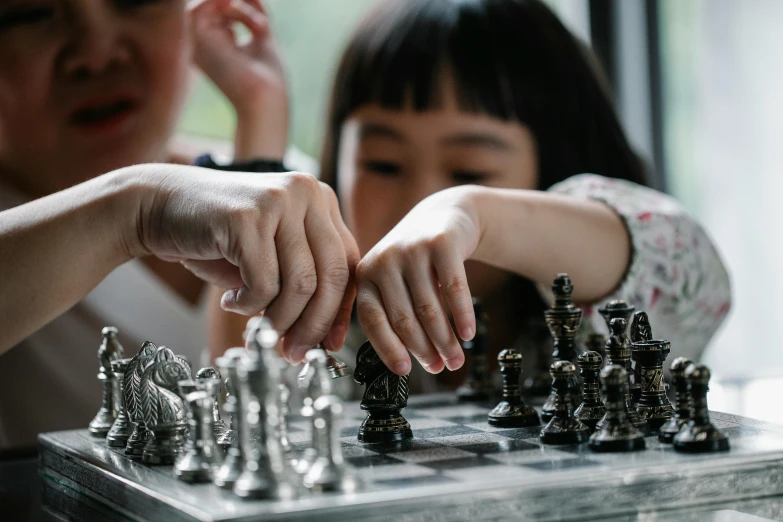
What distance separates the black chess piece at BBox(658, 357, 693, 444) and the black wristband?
3.44ft

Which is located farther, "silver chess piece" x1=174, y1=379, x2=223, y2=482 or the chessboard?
"silver chess piece" x1=174, y1=379, x2=223, y2=482

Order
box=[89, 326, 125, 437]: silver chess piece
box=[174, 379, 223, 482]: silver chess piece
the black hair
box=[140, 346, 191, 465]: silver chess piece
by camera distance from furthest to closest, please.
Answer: the black hair < box=[89, 326, 125, 437]: silver chess piece < box=[140, 346, 191, 465]: silver chess piece < box=[174, 379, 223, 482]: silver chess piece

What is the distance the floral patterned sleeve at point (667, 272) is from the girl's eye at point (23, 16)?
3.61 ft

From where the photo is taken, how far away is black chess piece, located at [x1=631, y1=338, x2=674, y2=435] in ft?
3.63

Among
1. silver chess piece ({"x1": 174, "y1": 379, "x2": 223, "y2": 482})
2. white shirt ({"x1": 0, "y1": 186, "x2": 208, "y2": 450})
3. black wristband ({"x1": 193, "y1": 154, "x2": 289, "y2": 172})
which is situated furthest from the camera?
white shirt ({"x1": 0, "y1": 186, "x2": 208, "y2": 450})

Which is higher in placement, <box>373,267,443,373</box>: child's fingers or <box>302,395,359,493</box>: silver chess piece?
<box>373,267,443,373</box>: child's fingers

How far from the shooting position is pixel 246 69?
2.10 meters

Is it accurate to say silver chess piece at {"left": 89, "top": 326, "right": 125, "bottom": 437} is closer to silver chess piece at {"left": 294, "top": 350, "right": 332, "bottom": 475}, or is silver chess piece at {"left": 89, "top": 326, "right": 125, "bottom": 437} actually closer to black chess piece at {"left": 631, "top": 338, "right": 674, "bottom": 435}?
silver chess piece at {"left": 294, "top": 350, "right": 332, "bottom": 475}

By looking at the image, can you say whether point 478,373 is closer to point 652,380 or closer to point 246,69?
point 652,380

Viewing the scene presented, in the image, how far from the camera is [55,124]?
1.93 m

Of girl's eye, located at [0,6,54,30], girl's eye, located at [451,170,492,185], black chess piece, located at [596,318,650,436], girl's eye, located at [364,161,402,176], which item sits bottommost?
black chess piece, located at [596,318,650,436]

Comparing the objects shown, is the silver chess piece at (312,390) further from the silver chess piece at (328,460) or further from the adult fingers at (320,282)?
the adult fingers at (320,282)

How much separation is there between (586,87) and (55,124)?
1.21m

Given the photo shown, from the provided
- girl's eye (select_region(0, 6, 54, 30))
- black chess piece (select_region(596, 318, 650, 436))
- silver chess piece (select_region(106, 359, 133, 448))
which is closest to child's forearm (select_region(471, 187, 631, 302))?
black chess piece (select_region(596, 318, 650, 436))
